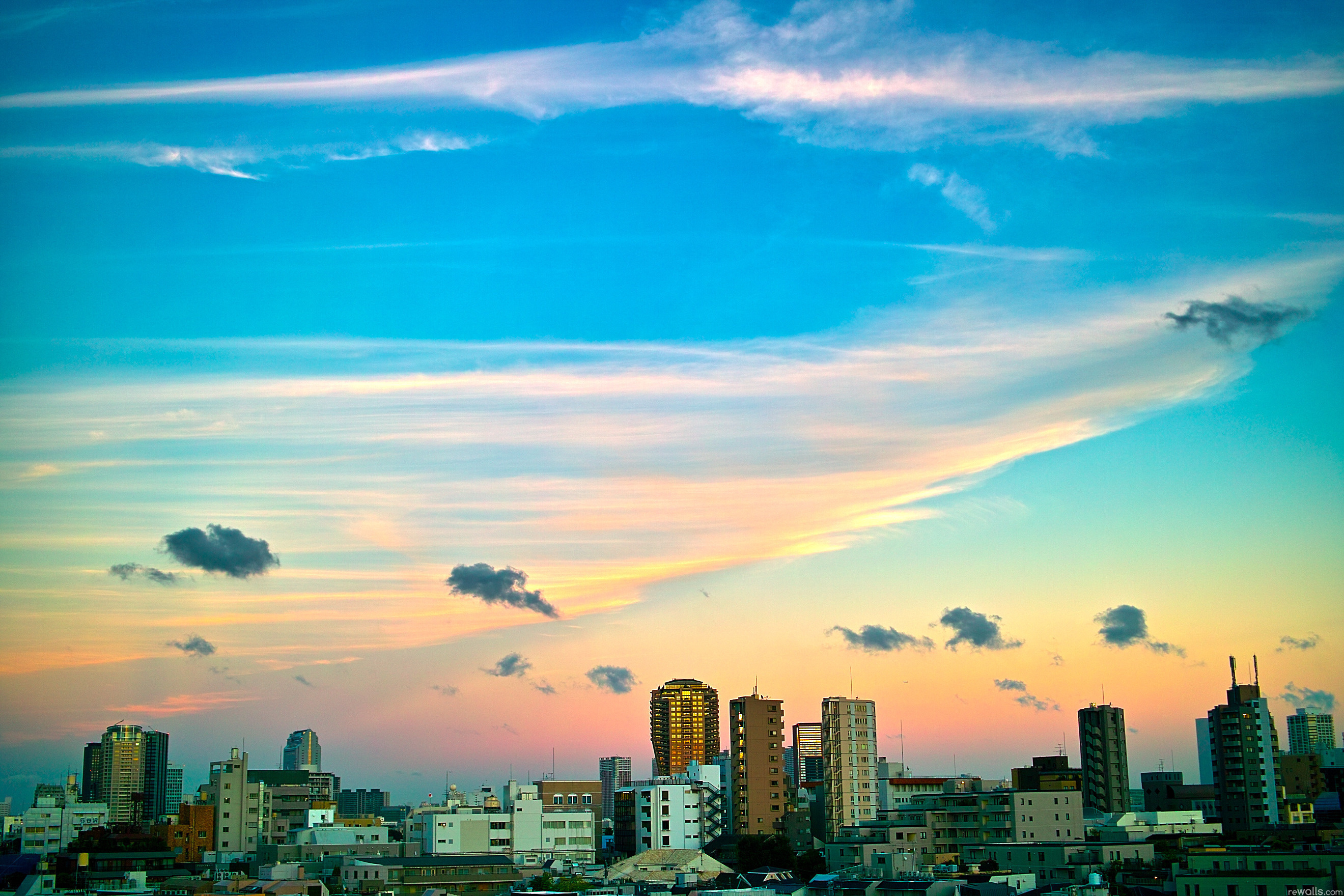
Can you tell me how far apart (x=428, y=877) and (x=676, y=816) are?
826 inches

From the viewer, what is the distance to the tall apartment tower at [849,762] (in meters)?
74.9

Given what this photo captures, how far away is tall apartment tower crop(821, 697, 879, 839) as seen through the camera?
7488 centimetres

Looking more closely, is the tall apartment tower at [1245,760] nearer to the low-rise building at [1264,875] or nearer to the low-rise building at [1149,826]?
the low-rise building at [1149,826]

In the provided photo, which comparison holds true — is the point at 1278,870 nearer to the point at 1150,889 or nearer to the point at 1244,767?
the point at 1150,889

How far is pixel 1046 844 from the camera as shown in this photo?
173ft

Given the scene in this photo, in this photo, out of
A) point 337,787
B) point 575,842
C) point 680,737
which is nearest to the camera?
point 575,842

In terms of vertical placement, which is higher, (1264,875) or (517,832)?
(1264,875)

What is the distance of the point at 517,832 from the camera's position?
62031mm

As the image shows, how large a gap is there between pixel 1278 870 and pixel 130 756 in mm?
114613

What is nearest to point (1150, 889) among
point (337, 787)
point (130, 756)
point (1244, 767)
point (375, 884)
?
point (375, 884)

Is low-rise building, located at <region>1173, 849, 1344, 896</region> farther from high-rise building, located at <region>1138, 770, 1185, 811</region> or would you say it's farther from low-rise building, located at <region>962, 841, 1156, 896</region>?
high-rise building, located at <region>1138, 770, 1185, 811</region>

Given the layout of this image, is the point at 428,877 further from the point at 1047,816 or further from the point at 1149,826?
the point at 1149,826

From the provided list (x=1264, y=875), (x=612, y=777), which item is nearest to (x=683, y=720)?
(x=612, y=777)

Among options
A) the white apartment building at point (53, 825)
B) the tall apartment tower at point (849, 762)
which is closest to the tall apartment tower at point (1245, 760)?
the tall apartment tower at point (849, 762)
